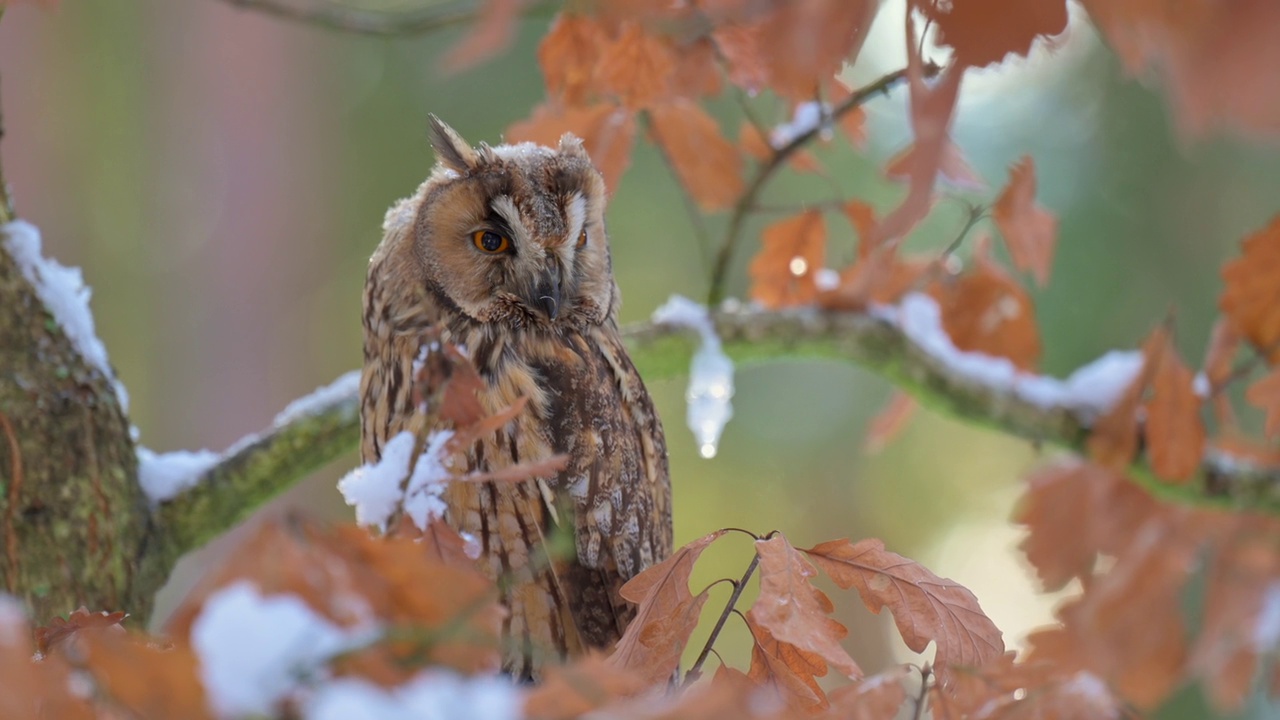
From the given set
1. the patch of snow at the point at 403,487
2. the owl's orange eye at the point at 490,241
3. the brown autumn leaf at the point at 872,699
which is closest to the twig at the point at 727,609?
the brown autumn leaf at the point at 872,699

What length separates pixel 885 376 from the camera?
1952 mm

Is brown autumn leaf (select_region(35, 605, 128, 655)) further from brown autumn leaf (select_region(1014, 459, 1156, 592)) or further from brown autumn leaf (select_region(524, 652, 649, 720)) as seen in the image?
brown autumn leaf (select_region(1014, 459, 1156, 592))

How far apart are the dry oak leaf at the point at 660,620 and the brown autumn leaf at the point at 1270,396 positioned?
3.00 ft

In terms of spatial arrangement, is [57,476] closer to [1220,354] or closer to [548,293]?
[548,293]

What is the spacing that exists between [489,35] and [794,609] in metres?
0.55

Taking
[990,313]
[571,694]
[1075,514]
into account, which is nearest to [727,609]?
[571,694]

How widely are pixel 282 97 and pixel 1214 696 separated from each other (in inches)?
192

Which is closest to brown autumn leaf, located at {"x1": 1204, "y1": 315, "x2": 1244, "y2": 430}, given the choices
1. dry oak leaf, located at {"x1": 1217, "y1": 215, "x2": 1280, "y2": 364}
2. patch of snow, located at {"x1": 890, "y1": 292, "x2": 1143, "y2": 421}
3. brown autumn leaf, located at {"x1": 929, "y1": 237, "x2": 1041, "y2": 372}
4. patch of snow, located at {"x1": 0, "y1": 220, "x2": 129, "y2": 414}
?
dry oak leaf, located at {"x1": 1217, "y1": 215, "x2": 1280, "y2": 364}

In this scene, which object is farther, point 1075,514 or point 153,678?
point 1075,514

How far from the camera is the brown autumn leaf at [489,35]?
0.59 metres

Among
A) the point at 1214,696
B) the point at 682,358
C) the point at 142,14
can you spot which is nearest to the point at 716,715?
the point at 682,358

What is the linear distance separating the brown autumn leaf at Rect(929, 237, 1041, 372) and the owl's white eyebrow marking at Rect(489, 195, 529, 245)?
2.59 ft

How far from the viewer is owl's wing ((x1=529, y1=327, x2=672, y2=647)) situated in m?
1.45

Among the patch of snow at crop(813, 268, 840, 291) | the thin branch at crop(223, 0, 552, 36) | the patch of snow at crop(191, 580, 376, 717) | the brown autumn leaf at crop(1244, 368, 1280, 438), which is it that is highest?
the thin branch at crop(223, 0, 552, 36)
